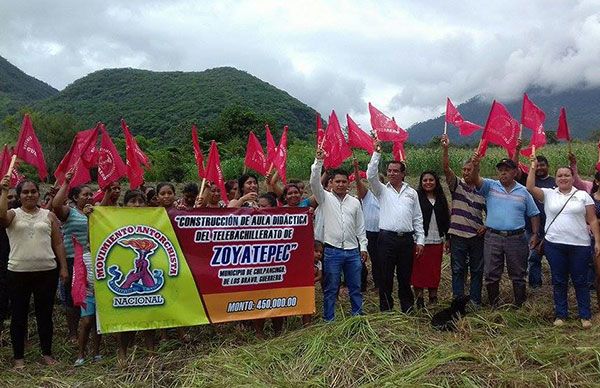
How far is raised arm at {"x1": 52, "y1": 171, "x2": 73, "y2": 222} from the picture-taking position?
463 centimetres

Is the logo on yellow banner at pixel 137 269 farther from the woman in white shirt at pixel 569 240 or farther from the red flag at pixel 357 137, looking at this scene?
the woman in white shirt at pixel 569 240

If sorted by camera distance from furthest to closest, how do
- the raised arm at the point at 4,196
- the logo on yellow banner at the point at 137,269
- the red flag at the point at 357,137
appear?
the red flag at the point at 357,137 → the logo on yellow banner at the point at 137,269 → the raised arm at the point at 4,196

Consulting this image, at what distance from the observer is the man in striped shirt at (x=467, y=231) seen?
577 cm

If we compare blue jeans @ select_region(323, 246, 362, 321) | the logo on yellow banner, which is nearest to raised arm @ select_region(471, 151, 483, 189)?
blue jeans @ select_region(323, 246, 362, 321)

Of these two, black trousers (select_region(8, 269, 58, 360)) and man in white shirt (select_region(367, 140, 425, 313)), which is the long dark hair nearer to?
man in white shirt (select_region(367, 140, 425, 313))

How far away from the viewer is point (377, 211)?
21.7 feet

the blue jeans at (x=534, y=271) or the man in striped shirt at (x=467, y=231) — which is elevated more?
the man in striped shirt at (x=467, y=231)

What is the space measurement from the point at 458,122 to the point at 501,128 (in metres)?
0.68

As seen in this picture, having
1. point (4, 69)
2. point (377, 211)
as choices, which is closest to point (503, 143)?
point (377, 211)

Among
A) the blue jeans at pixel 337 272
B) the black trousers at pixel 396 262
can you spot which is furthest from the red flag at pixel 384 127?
the blue jeans at pixel 337 272

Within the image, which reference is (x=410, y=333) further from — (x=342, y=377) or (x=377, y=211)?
(x=377, y=211)

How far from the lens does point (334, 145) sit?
6367mm

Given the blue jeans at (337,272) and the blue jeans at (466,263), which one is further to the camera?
the blue jeans at (466,263)

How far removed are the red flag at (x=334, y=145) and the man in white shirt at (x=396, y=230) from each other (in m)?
0.91
